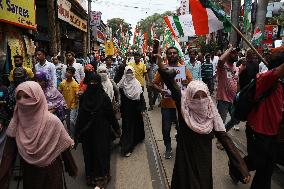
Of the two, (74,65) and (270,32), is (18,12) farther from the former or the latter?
(270,32)

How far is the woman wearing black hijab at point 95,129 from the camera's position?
5070mm

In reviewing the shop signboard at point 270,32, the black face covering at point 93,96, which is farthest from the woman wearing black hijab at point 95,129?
the shop signboard at point 270,32

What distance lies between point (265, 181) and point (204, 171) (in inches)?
38.2

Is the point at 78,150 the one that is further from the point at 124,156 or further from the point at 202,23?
the point at 202,23

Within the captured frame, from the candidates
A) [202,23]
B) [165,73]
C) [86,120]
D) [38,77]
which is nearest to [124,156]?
[86,120]

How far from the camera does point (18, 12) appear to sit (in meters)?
9.59

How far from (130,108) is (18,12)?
15.1ft

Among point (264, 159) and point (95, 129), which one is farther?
point (95, 129)

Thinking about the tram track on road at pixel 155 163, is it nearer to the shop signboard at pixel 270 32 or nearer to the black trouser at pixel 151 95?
the black trouser at pixel 151 95

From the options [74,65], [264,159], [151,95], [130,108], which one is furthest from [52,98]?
[151,95]

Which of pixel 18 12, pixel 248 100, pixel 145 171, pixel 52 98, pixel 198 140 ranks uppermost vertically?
pixel 18 12

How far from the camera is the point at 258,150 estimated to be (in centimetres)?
415

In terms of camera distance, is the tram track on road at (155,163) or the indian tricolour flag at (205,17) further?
the indian tricolour flag at (205,17)

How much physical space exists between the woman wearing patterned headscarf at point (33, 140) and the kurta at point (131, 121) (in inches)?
133
